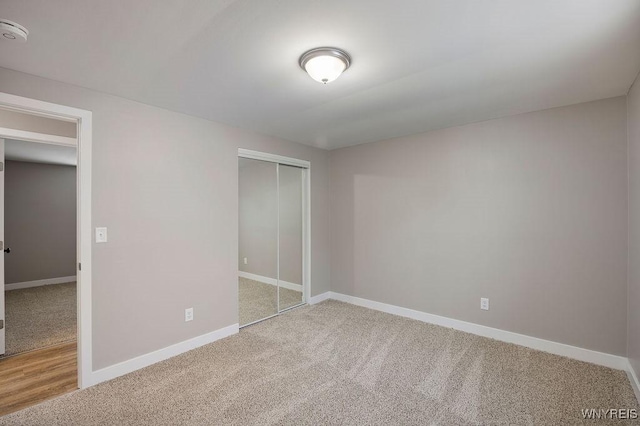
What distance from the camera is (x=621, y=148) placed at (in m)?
2.54

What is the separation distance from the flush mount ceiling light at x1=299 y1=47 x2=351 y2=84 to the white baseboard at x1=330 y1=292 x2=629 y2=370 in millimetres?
3034

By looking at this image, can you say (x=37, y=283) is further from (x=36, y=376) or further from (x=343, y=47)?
(x=343, y=47)

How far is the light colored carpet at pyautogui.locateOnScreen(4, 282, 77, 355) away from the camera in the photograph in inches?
124

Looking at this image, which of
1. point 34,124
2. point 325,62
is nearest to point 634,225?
point 325,62

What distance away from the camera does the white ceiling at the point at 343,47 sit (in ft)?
4.74

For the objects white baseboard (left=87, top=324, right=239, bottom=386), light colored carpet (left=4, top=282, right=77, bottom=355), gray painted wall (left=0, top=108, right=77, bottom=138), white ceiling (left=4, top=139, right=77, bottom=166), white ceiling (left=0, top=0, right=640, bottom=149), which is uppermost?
white ceiling (left=4, top=139, right=77, bottom=166)

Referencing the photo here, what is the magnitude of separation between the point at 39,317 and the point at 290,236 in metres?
3.43

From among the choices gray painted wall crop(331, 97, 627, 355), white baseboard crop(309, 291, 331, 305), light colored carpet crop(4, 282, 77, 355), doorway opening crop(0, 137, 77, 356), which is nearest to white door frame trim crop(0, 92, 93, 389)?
light colored carpet crop(4, 282, 77, 355)

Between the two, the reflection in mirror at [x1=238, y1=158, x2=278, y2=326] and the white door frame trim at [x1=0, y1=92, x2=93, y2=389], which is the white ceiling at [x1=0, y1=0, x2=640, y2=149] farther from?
the reflection in mirror at [x1=238, y1=158, x2=278, y2=326]

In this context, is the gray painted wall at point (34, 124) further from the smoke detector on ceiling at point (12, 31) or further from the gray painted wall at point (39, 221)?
the gray painted wall at point (39, 221)

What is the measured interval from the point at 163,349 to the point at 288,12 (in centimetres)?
292

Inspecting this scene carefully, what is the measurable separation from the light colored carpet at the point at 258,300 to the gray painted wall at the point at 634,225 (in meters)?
3.42

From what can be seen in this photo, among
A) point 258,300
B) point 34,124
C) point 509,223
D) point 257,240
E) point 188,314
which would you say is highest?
point 34,124

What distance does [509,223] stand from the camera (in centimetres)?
309
